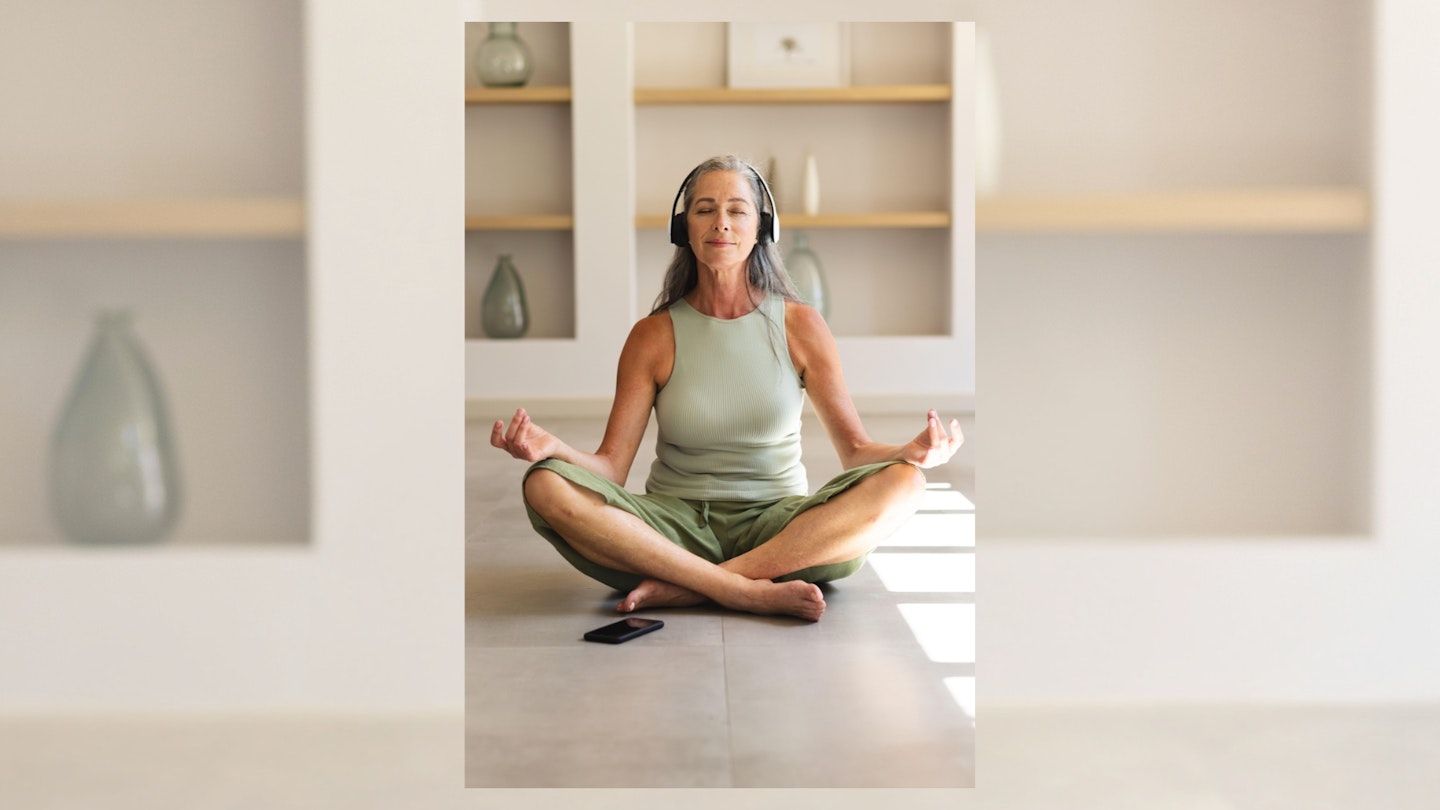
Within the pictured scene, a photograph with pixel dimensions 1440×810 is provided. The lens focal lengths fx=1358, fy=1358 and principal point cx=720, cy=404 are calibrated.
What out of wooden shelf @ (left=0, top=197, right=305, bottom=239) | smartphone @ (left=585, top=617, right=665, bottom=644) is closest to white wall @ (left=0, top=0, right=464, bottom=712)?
wooden shelf @ (left=0, top=197, right=305, bottom=239)

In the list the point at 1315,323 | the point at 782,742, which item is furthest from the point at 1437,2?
the point at 782,742

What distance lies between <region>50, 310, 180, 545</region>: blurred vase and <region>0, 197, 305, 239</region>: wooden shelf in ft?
0.43

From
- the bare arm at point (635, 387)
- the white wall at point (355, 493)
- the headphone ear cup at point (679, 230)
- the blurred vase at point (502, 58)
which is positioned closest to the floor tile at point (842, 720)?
the white wall at point (355, 493)

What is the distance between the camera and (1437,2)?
152cm

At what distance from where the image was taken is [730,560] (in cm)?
209

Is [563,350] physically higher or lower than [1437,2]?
lower

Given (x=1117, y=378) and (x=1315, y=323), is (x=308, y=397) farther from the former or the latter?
(x=1315, y=323)

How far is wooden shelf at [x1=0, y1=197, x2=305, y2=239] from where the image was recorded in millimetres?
1500

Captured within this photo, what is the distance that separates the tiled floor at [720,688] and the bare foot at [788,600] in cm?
2

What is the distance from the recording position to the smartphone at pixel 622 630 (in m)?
1.86

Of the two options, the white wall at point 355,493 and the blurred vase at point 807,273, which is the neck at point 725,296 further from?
the blurred vase at point 807,273

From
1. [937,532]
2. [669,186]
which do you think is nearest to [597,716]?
[937,532]

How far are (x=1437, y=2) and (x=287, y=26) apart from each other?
1.30 metres

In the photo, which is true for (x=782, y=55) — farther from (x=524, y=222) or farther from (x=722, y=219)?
(x=722, y=219)
